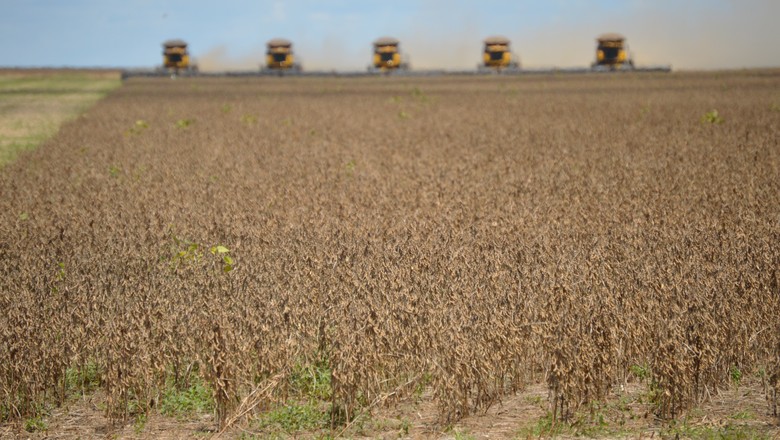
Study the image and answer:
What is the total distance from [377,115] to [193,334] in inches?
881

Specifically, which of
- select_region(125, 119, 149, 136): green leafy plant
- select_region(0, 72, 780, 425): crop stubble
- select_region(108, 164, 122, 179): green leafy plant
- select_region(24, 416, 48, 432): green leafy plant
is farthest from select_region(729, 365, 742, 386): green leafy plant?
select_region(125, 119, 149, 136): green leafy plant

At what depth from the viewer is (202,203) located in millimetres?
13070

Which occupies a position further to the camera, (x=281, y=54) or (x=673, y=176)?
(x=281, y=54)

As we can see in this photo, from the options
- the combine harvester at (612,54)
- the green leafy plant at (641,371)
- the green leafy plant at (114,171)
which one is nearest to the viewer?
the green leafy plant at (641,371)

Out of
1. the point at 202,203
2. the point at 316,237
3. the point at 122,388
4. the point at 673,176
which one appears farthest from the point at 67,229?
the point at 673,176

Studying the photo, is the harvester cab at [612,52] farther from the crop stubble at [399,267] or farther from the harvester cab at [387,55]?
the crop stubble at [399,267]

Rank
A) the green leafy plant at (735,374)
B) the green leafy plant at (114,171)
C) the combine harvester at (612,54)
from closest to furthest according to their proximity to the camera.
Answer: the green leafy plant at (735,374), the green leafy plant at (114,171), the combine harvester at (612,54)

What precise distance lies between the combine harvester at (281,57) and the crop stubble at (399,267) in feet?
127

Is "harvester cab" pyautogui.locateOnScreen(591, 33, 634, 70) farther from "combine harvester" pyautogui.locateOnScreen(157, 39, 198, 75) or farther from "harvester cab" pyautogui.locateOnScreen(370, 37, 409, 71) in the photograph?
"combine harvester" pyautogui.locateOnScreen(157, 39, 198, 75)

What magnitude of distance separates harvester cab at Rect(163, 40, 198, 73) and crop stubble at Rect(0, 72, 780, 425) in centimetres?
4038

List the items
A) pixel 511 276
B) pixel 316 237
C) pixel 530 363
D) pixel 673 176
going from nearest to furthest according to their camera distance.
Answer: pixel 530 363
pixel 511 276
pixel 316 237
pixel 673 176

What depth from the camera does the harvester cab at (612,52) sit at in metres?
53.6

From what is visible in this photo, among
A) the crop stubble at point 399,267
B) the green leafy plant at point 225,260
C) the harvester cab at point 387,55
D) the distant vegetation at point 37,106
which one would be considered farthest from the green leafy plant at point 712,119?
the harvester cab at point 387,55

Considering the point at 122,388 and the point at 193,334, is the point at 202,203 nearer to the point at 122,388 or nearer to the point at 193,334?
the point at 193,334
